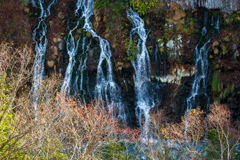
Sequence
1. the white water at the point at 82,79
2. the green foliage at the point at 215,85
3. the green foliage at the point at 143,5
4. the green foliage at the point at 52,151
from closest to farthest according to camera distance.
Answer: the green foliage at the point at 52,151, the green foliage at the point at 215,85, the white water at the point at 82,79, the green foliage at the point at 143,5

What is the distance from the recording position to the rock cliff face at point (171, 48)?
47.0ft

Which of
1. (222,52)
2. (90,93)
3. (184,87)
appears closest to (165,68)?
(184,87)

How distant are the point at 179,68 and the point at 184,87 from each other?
162 centimetres

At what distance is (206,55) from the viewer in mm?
14594

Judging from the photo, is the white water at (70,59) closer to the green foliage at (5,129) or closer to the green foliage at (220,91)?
the green foliage at (5,129)

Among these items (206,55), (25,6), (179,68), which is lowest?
(179,68)

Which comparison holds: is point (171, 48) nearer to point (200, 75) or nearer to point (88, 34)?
point (200, 75)

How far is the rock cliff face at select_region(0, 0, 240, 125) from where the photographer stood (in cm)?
1433

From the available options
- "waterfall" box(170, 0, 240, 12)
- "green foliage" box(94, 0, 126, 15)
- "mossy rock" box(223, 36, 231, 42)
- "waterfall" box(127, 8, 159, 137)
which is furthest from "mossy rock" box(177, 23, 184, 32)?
"green foliage" box(94, 0, 126, 15)

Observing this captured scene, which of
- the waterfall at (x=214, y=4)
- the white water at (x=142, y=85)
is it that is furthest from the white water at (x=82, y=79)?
the waterfall at (x=214, y=4)

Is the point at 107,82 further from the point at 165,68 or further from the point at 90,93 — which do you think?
the point at 165,68

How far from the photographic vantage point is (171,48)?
15.0 meters

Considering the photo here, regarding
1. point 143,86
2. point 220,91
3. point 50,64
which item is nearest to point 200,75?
point 220,91

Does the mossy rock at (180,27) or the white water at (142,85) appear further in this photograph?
the mossy rock at (180,27)
